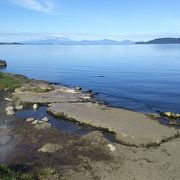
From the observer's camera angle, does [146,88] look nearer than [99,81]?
Yes

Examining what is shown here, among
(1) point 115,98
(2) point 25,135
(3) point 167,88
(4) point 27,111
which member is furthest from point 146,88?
(2) point 25,135

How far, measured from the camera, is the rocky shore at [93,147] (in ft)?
48.6

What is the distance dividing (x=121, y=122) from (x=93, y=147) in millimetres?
4333

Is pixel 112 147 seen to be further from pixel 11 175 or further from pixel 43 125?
pixel 11 175

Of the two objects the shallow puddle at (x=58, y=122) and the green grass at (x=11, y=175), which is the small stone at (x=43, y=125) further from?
the green grass at (x=11, y=175)

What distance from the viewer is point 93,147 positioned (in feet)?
58.5

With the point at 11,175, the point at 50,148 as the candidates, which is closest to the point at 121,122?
the point at 50,148

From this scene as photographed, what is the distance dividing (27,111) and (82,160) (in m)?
11.5

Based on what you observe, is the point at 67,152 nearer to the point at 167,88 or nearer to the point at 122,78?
the point at 167,88

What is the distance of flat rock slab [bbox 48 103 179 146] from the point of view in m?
18.9

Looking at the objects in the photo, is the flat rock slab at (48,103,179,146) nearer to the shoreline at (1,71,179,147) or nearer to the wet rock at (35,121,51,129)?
the shoreline at (1,71,179,147)

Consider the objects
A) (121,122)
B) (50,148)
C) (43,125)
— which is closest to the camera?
(50,148)

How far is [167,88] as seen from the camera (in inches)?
1617

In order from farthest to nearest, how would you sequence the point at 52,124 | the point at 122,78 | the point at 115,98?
the point at 122,78, the point at 115,98, the point at 52,124
